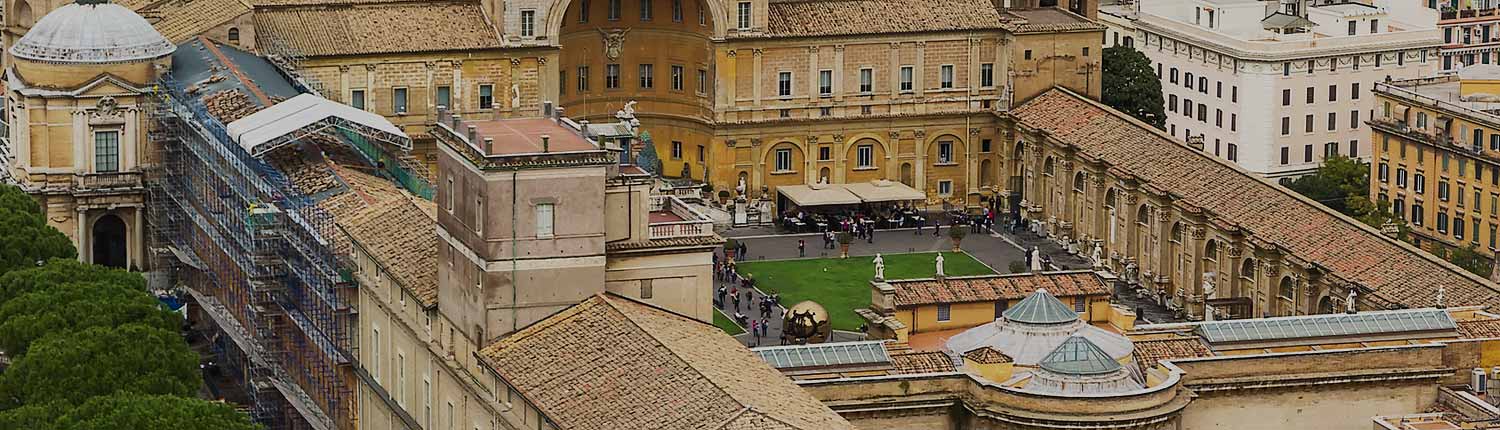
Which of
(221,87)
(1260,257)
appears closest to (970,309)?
(1260,257)

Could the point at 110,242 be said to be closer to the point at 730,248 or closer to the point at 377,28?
the point at 377,28

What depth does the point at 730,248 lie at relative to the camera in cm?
18362

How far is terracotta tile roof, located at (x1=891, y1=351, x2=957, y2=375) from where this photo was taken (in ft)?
412

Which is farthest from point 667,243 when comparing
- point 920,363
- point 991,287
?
point 991,287

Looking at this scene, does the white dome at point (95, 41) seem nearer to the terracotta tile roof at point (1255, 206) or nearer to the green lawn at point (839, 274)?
the green lawn at point (839, 274)

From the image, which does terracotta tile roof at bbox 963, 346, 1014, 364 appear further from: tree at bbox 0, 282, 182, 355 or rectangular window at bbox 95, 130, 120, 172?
rectangular window at bbox 95, 130, 120, 172

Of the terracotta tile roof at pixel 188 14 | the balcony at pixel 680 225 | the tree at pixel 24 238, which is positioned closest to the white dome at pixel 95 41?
the terracotta tile roof at pixel 188 14

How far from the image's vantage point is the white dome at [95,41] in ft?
561

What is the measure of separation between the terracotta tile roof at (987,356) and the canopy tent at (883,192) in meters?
67.1

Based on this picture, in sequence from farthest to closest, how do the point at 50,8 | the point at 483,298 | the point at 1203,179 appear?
1. the point at 50,8
2. the point at 1203,179
3. the point at 483,298

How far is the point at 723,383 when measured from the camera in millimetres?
109938

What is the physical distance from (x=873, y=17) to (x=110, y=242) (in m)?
43.7

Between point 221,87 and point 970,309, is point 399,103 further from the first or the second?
point 970,309

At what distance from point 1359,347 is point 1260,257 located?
114ft
